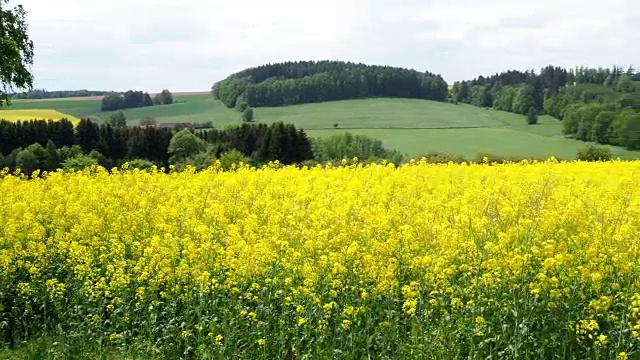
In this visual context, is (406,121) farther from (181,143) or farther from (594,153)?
(594,153)

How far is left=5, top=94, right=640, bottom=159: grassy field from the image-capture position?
63750 millimetres

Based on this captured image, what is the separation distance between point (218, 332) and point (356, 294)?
5.58 ft

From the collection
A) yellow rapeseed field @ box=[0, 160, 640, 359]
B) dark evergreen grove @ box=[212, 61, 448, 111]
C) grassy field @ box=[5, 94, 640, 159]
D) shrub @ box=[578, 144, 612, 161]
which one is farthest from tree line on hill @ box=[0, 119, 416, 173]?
yellow rapeseed field @ box=[0, 160, 640, 359]

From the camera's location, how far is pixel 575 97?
62.0 m

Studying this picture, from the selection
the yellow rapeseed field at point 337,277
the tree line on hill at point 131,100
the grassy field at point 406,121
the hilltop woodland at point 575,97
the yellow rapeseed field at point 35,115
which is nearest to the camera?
the yellow rapeseed field at point 337,277

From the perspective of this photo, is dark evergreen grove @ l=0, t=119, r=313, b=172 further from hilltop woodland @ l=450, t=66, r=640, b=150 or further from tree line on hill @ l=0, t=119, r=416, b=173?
hilltop woodland @ l=450, t=66, r=640, b=150

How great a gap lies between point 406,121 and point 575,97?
4043 cm

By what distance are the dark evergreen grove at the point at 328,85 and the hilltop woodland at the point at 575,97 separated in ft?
30.6

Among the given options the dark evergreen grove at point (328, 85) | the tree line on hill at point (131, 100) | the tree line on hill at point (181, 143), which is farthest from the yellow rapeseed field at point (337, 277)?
the tree line on hill at point (131, 100)

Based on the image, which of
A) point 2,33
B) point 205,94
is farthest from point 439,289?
point 205,94

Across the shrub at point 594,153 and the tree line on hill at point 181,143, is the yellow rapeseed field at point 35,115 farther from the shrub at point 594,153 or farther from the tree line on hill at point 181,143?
the shrub at point 594,153

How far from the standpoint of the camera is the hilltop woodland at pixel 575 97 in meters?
36.7

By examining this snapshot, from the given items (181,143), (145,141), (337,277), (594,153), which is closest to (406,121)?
(181,143)

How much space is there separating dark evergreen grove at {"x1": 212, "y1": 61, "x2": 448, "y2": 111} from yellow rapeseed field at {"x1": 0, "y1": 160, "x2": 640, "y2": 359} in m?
112
